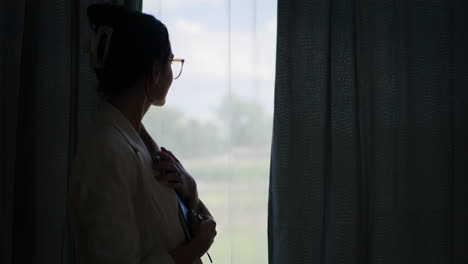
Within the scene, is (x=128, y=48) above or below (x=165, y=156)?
above

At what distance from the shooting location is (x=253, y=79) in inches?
74.1

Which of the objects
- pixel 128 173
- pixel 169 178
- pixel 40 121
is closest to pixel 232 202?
pixel 40 121

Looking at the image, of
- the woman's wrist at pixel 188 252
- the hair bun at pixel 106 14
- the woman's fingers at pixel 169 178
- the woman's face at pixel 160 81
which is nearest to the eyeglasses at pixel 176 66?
the woman's face at pixel 160 81

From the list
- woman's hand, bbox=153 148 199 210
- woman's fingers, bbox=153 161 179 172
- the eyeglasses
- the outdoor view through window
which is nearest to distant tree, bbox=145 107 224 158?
the outdoor view through window

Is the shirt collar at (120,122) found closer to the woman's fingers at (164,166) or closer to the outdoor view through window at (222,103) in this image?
the woman's fingers at (164,166)

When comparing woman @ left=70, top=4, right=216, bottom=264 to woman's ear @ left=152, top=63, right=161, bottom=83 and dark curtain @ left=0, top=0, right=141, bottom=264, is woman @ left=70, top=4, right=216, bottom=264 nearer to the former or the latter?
woman's ear @ left=152, top=63, right=161, bottom=83

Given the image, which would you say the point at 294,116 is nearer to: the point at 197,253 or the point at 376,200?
the point at 376,200

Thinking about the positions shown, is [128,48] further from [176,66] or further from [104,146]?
[176,66]

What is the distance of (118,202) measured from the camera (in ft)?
2.88

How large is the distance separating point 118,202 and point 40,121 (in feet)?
3.62

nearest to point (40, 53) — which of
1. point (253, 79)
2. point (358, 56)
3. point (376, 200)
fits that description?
point (253, 79)

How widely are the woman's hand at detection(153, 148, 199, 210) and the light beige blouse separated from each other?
2 centimetres

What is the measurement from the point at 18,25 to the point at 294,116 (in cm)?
105

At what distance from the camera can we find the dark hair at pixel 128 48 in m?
1.00
